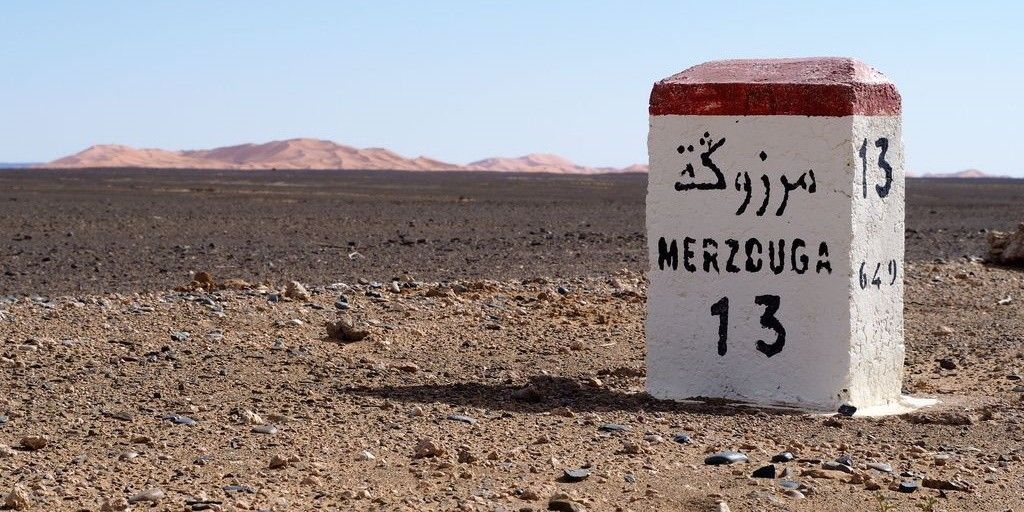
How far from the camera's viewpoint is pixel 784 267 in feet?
29.1

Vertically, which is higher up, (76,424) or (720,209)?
(720,209)

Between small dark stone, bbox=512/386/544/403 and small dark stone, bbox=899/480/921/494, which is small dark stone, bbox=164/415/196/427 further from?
small dark stone, bbox=899/480/921/494

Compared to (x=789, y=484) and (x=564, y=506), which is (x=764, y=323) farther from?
(x=564, y=506)

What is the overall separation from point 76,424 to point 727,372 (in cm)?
382

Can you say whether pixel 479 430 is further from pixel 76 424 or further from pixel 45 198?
pixel 45 198

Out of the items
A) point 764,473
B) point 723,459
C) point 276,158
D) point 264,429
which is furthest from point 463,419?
point 276,158

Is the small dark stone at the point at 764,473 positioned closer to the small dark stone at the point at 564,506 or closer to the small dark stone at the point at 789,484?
the small dark stone at the point at 789,484

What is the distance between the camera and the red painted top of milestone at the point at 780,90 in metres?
8.67

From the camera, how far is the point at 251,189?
51719 millimetres

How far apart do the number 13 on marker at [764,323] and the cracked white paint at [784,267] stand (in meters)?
0.02

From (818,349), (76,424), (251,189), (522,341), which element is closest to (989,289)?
(522,341)

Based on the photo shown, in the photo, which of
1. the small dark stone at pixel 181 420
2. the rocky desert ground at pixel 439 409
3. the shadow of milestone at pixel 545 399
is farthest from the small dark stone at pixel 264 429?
the shadow of milestone at pixel 545 399

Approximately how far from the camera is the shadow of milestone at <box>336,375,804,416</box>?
8.81 m

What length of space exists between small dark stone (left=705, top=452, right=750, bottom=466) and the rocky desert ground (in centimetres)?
5
